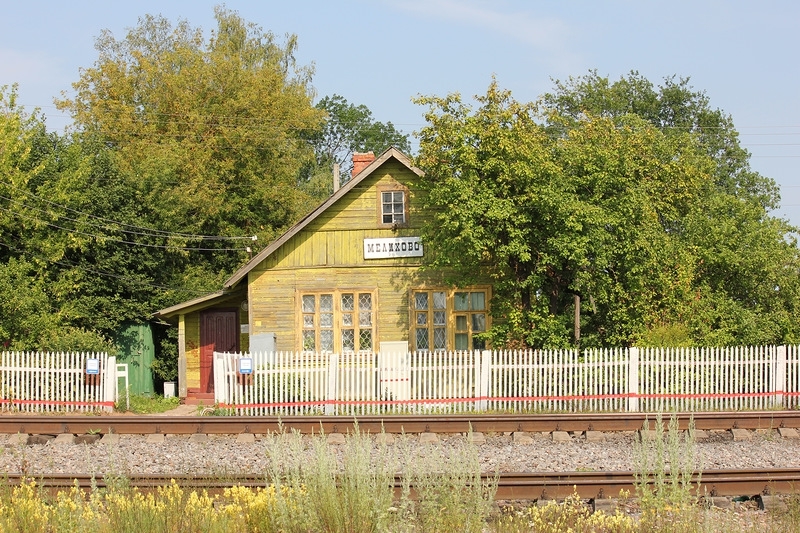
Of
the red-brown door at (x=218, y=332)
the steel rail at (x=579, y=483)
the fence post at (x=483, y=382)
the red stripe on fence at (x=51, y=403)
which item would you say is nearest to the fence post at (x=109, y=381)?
the red stripe on fence at (x=51, y=403)

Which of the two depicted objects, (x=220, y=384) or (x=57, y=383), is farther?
(x=57, y=383)

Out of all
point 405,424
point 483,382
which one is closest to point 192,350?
point 483,382

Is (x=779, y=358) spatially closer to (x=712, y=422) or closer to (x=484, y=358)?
(x=712, y=422)

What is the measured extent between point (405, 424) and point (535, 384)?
410cm

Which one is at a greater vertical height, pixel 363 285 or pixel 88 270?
pixel 88 270

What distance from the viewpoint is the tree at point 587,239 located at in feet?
71.9

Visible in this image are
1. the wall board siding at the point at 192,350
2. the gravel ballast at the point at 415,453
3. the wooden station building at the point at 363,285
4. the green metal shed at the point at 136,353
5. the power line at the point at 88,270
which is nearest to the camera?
the gravel ballast at the point at 415,453

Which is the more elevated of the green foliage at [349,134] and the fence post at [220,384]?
the green foliage at [349,134]

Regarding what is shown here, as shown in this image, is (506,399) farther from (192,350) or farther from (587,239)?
(192,350)

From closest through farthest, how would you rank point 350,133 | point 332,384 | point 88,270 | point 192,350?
point 332,384 → point 192,350 → point 88,270 → point 350,133

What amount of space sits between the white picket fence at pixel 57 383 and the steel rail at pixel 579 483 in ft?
30.0

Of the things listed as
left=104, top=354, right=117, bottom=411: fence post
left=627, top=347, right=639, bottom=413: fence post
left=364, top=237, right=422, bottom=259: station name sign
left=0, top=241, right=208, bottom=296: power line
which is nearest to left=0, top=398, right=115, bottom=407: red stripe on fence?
left=104, top=354, right=117, bottom=411: fence post

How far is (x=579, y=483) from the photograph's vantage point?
1135 centimetres

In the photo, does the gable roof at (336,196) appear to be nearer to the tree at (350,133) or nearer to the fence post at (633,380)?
the fence post at (633,380)
